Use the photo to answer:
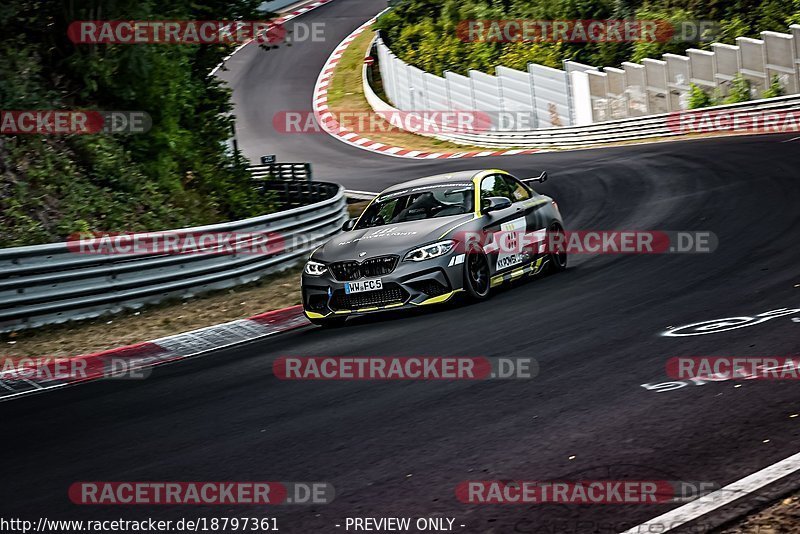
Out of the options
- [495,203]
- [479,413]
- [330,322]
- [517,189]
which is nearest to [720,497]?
[479,413]

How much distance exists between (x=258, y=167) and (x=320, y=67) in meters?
26.2

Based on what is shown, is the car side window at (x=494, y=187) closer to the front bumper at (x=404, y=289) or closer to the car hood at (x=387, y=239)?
the car hood at (x=387, y=239)

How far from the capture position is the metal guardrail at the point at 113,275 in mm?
12680

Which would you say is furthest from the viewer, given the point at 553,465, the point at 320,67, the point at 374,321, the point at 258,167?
the point at 320,67

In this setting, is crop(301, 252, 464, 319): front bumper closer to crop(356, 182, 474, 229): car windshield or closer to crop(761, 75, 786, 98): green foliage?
crop(356, 182, 474, 229): car windshield

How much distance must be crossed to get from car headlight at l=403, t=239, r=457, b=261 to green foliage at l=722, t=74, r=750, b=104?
21.0 meters

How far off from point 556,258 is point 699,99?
19306mm

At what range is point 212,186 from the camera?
19.6 m

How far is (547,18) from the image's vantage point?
4138 centimetres

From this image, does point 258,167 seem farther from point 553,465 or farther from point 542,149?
point 553,465

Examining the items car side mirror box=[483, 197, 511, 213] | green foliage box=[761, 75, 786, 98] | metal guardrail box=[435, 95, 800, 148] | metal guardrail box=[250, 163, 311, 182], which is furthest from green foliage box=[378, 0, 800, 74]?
car side mirror box=[483, 197, 511, 213]

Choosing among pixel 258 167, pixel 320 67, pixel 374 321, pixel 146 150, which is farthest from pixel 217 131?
pixel 320 67

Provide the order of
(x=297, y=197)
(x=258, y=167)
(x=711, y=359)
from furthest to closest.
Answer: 1. (x=258, y=167)
2. (x=297, y=197)
3. (x=711, y=359)

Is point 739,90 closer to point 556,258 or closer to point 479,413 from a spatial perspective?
point 556,258
